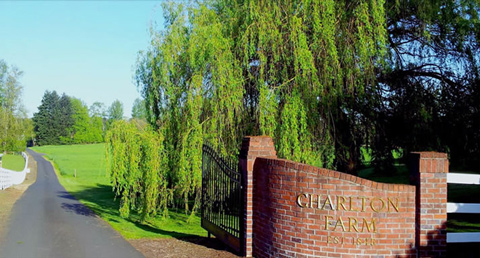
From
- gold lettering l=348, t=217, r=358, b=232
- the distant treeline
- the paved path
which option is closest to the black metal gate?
the paved path

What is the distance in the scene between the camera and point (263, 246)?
8086mm

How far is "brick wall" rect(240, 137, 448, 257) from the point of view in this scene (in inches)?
261

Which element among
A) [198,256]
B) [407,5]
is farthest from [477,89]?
[198,256]

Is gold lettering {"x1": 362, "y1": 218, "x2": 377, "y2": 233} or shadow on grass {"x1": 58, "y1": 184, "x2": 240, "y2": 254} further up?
gold lettering {"x1": 362, "y1": 218, "x2": 377, "y2": 233}

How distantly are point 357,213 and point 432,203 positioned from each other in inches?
45.0

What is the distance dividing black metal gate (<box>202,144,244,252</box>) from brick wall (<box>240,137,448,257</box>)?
152 centimetres

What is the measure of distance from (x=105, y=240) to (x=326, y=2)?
365 inches

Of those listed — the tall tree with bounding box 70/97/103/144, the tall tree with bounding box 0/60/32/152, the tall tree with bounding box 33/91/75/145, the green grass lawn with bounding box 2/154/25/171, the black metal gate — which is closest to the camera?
the black metal gate

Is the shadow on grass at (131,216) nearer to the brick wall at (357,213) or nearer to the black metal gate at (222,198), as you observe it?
the black metal gate at (222,198)

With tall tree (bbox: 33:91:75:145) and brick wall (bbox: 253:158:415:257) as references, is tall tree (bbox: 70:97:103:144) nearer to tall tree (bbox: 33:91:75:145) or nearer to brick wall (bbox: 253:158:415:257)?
tall tree (bbox: 33:91:75:145)

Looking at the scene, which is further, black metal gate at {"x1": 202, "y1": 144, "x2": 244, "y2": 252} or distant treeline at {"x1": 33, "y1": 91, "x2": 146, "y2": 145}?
distant treeline at {"x1": 33, "y1": 91, "x2": 146, "y2": 145}

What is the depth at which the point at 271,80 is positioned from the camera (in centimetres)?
1297

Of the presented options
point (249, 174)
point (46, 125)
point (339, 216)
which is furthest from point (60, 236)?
point (46, 125)

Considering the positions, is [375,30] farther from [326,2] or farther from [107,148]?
[107,148]
